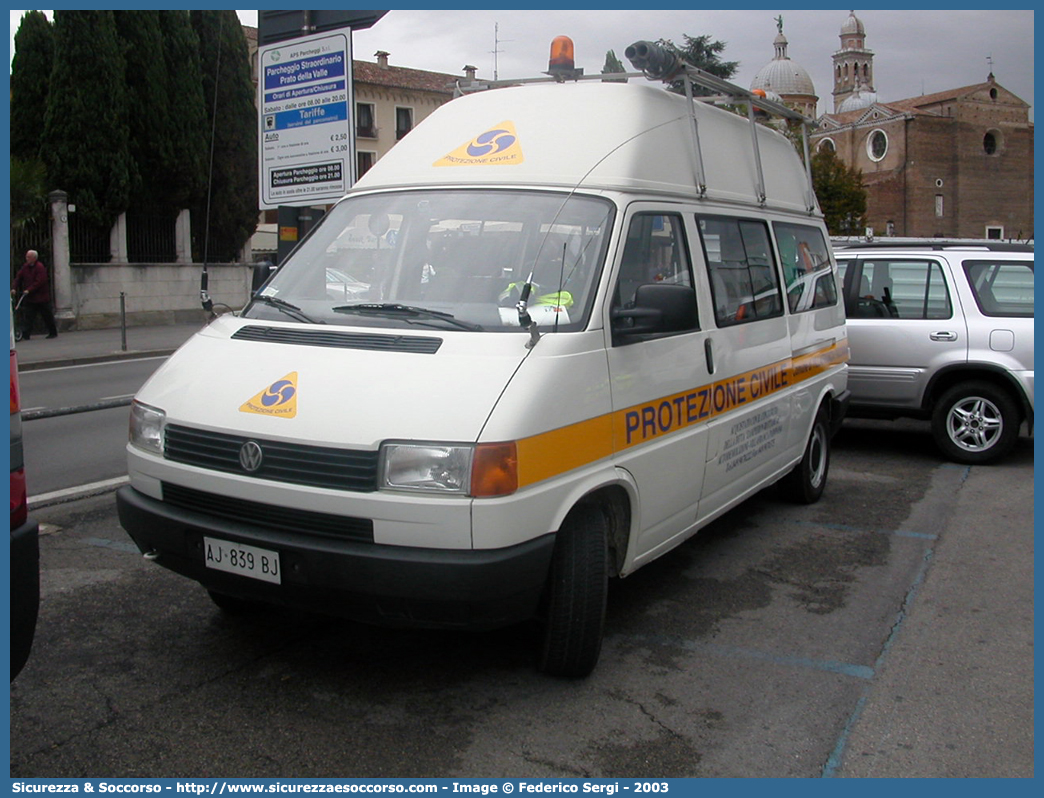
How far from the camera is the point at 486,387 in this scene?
369cm

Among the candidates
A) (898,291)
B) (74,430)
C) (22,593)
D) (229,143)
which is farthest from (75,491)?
(229,143)

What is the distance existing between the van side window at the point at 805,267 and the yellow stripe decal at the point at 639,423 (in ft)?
1.78

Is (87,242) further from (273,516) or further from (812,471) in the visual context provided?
(273,516)

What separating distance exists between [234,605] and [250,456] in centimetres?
124

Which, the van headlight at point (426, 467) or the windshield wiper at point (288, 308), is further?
the windshield wiper at point (288, 308)

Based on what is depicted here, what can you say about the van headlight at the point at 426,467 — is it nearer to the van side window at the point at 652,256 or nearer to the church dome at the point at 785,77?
the van side window at the point at 652,256

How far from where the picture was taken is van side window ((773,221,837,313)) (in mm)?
6562

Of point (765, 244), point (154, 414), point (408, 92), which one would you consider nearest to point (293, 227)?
point (765, 244)

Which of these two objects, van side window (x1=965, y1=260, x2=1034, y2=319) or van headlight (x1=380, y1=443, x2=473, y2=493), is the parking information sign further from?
van headlight (x1=380, y1=443, x2=473, y2=493)

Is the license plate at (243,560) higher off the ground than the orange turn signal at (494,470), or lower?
lower

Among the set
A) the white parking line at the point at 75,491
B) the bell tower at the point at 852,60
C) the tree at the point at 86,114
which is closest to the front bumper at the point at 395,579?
the white parking line at the point at 75,491

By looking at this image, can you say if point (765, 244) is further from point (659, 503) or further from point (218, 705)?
point (218, 705)

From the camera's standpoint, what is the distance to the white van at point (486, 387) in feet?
11.8

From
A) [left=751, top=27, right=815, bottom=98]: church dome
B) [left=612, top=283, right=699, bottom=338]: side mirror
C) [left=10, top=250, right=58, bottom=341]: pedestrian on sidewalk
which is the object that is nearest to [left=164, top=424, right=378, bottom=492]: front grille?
[left=612, top=283, right=699, bottom=338]: side mirror
